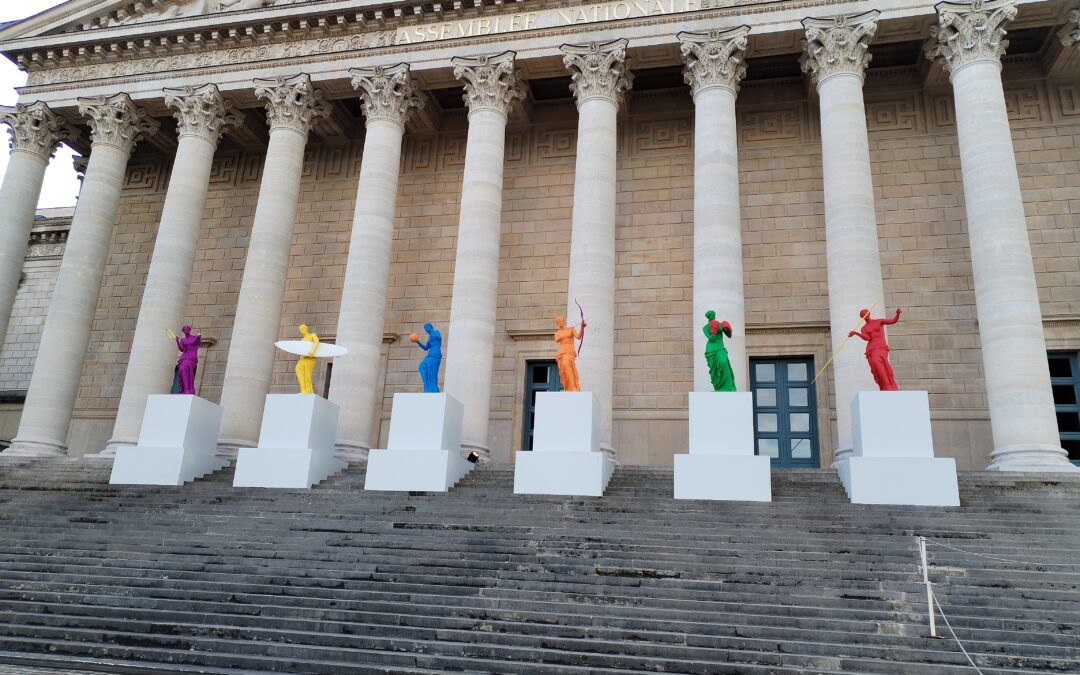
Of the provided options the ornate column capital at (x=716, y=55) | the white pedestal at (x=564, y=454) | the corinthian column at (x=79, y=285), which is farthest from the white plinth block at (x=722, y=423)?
the corinthian column at (x=79, y=285)

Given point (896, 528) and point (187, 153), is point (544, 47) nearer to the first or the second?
point (187, 153)

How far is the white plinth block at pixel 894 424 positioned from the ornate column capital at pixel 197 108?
18899 millimetres

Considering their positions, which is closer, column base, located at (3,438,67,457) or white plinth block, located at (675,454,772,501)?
white plinth block, located at (675,454,772,501)

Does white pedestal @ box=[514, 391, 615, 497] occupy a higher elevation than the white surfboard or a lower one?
lower

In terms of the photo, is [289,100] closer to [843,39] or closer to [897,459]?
[843,39]

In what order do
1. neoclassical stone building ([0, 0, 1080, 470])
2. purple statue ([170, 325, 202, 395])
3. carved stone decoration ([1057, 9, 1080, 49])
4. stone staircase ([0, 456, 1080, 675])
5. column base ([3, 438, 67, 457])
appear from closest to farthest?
stone staircase ([0, 456, 1080, 675]), purple statue ([170, 325, 202, 395]), neoclassical stone building ([0, 0, 1080, 470]), carved stone decoration ([1057, 9, 1080, 49]), column base ([3, 438, 67, 457])

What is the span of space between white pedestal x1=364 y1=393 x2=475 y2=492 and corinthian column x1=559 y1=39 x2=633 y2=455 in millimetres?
3555

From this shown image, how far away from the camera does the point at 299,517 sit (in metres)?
14.1

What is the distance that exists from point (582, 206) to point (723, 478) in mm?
8215

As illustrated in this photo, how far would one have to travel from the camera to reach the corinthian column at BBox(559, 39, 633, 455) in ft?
61.3

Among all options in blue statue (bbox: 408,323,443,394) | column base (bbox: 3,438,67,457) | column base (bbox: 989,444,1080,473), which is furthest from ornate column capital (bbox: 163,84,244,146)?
column base (bbox: 989,444,1080,473)

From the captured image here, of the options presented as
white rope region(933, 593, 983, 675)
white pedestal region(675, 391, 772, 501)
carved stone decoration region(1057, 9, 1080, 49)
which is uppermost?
carved stone decoration region(1057, 9, 1080, 49)

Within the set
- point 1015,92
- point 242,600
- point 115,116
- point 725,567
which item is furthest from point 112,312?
point 1015,92

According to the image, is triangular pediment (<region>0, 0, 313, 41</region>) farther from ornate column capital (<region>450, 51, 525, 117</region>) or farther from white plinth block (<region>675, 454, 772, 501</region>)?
white plinth block (<region>675, 454, 772, 501</region>)
